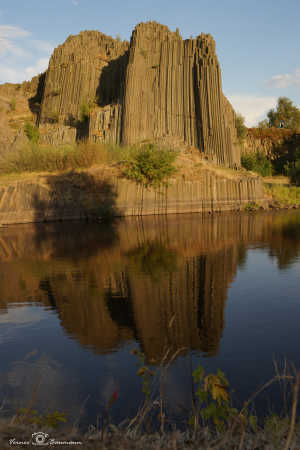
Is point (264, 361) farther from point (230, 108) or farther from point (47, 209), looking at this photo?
point (230, 108)

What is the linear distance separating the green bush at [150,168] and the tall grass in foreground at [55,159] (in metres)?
1.58

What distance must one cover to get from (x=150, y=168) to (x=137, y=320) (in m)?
15.8

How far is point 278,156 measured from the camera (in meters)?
44.9

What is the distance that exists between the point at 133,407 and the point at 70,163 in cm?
2066

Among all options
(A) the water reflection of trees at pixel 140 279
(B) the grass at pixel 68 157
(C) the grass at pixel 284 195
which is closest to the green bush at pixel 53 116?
(B) the grass at pixel 68 157

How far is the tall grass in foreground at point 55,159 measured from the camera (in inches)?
871

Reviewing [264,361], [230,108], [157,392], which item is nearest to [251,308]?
[264,361]

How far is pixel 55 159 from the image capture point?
2223 cm

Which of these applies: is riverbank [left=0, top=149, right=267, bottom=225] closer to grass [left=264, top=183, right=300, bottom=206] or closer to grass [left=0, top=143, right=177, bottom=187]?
grass [left=0, top=143, right=177, bottom=187]

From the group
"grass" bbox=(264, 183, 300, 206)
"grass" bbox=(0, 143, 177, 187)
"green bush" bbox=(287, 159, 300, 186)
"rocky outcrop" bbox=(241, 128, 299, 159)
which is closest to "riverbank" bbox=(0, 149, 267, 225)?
"grass" bbox=(0, 143, 177, 187)

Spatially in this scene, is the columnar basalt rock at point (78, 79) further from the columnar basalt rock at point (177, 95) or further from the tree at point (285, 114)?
the tree at point (285, 114)

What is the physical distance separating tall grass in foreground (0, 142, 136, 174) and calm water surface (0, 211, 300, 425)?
12820 millimetres

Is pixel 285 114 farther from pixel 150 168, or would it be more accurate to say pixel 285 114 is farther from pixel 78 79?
pixel 150 168

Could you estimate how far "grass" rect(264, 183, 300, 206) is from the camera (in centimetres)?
2372
